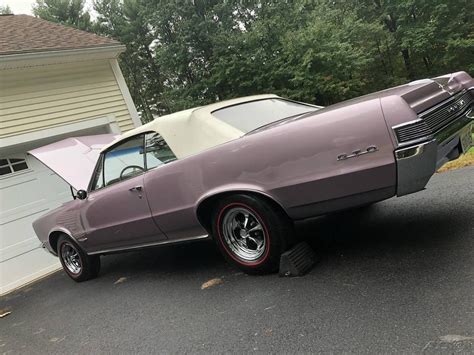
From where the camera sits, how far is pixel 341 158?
269 cm

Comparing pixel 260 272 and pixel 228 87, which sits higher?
pixel 228 87

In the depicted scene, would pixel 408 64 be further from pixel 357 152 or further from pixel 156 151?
pixel 357 152

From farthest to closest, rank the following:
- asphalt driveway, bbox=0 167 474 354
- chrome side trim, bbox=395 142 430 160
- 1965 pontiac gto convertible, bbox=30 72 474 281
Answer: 1965 pontiac gto convertible, bbox=30 72 474 281 → chrome side trim, bbox=395 142 430 160 → asphalt driveway, bbox=0 167 474 354

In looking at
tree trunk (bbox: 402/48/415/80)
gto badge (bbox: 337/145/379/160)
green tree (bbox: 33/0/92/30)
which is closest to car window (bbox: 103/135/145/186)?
gto badge (bbox: 337/145/379/160)

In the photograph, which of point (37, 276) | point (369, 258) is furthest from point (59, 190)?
point (369, 258)

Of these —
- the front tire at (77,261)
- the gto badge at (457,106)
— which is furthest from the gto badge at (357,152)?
the front tire at (77,261)

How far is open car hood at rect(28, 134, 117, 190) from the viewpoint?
498 cm

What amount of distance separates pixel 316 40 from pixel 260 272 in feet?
59.6

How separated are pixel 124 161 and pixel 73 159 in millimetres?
1438

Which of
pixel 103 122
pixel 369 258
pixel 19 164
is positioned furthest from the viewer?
pixel 103 122

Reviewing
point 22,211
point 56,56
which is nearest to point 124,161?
point 22,211

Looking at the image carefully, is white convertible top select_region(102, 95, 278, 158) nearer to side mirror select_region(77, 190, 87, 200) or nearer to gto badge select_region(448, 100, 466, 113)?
side mirror select_region(77, 190, 87, 200)

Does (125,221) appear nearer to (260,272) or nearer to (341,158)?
(260,272)

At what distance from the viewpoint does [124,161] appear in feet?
13.6
